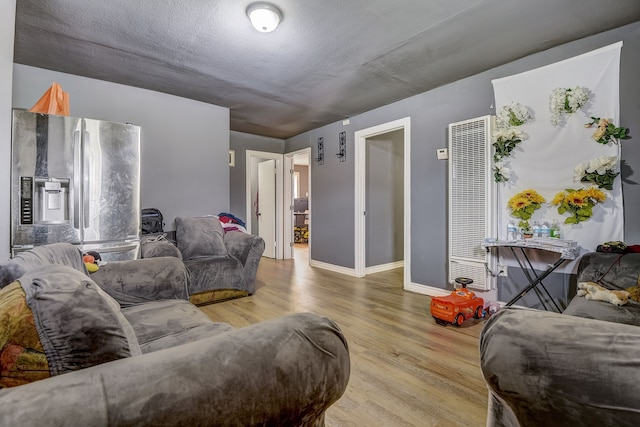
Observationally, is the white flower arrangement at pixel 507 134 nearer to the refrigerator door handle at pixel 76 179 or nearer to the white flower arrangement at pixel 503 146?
the white flower arrangement at pixel 503 146

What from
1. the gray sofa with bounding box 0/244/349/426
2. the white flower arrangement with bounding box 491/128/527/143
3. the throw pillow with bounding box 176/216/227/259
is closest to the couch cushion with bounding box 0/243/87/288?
the gray sofa with bounding box 0/244/349/426

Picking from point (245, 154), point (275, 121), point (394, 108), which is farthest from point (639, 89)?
point (245, 154)

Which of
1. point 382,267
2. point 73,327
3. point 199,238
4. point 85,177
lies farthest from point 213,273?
point 382,267

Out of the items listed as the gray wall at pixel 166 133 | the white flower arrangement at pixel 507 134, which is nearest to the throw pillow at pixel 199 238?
the gray wall at pixel 166 133

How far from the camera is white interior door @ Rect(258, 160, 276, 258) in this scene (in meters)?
5.96

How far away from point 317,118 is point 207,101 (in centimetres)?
161

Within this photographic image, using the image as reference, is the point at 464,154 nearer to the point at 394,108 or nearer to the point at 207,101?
the point at 394,108

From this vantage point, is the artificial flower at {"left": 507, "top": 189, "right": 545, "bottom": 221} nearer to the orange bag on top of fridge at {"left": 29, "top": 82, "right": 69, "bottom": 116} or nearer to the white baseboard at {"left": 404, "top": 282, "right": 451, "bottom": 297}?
the white baseboard at {"left": 404, "top": 282, "right": 451, "bottom": 297}

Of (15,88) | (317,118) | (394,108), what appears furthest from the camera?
(317,118)

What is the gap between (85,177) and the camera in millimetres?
2527

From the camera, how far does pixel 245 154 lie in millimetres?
5586

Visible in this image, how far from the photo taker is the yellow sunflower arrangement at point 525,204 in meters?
2.69

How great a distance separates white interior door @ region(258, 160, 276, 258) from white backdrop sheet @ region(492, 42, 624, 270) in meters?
4.03

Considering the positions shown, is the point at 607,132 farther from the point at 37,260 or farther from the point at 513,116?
the point at 37,260
